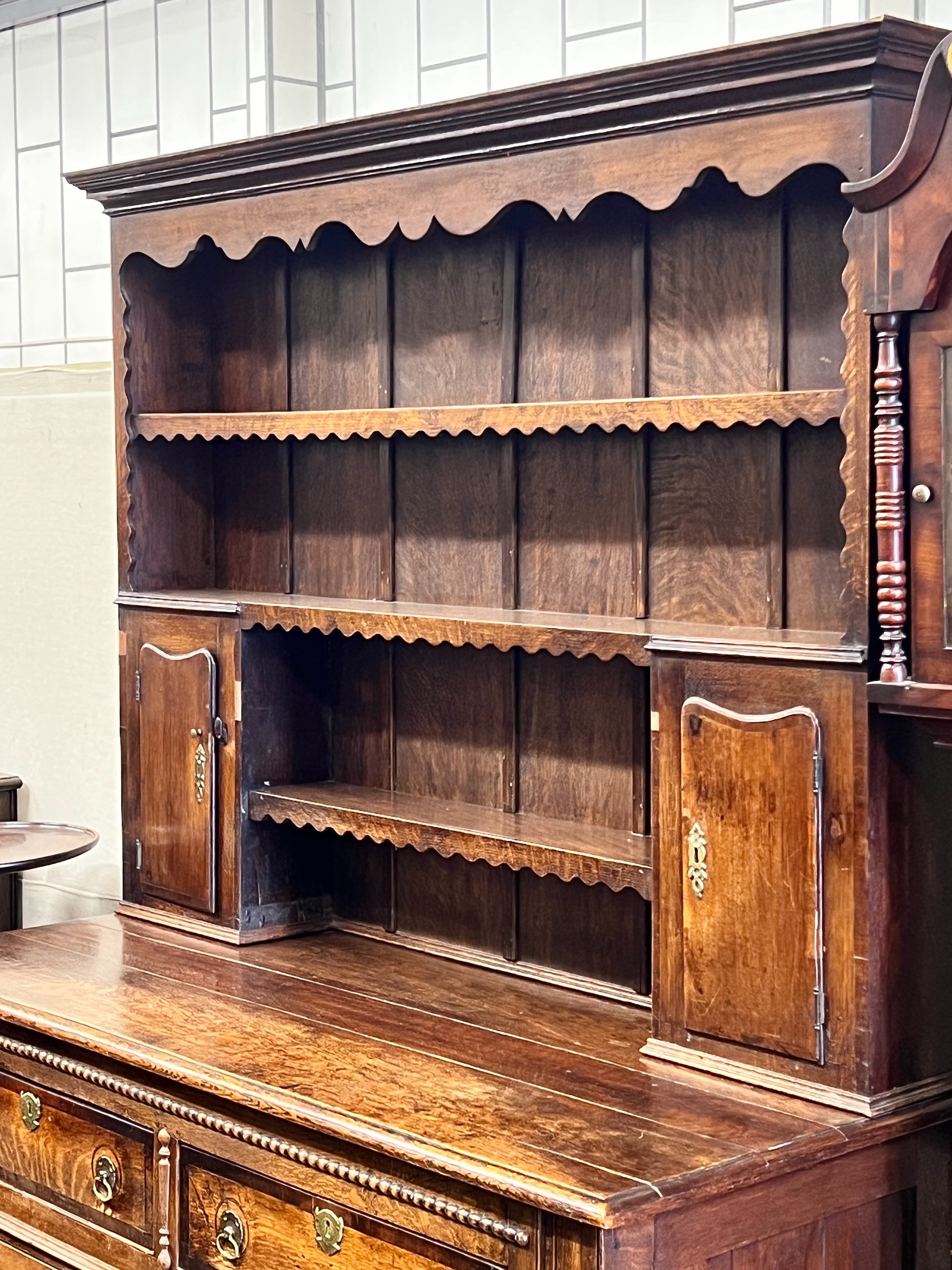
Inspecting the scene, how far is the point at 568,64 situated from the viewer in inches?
131

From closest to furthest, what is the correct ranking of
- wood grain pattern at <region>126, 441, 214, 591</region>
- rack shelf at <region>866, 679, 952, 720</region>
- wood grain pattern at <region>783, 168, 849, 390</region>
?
1. rack shelf at <region>866, 679, 952, 720</region>
2. wood grain pattern at <region>783, 168, 849, 390</region>
3. wood grain pattern at <region>126, 441, 214, 591</region>

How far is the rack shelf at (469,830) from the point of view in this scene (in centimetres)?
288

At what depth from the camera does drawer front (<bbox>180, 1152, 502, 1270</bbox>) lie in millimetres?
2480

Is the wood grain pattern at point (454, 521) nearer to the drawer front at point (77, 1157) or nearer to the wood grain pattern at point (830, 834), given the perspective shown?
the wood grain pattern at point (830, 834)

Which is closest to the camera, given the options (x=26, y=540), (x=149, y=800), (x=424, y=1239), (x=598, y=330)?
(x=424, y=1239)

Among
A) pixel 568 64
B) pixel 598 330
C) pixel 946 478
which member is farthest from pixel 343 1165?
pixel 568 64

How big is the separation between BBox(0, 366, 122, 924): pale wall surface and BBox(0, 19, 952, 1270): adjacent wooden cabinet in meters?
0.59

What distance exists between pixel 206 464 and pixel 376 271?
66 centimetres

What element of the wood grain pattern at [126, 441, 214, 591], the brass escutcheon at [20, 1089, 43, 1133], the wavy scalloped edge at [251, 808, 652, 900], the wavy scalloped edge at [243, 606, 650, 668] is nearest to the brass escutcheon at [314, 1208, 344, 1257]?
the wavy scalloped edge at [251, 808, 652, 900]

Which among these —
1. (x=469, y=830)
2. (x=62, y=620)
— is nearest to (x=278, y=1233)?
(x=469, y=830)

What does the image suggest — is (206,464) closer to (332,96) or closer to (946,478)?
(332,96)

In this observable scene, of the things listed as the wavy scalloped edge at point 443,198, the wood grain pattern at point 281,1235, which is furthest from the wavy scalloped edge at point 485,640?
the wood grain pattern at point 281,1235

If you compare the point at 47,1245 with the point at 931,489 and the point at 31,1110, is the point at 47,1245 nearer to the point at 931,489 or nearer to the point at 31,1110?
the point at 31,1110

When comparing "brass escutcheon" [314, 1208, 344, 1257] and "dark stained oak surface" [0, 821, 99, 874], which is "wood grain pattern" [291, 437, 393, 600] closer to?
"dark stained oak surface" [0, 821, 99, 874]
